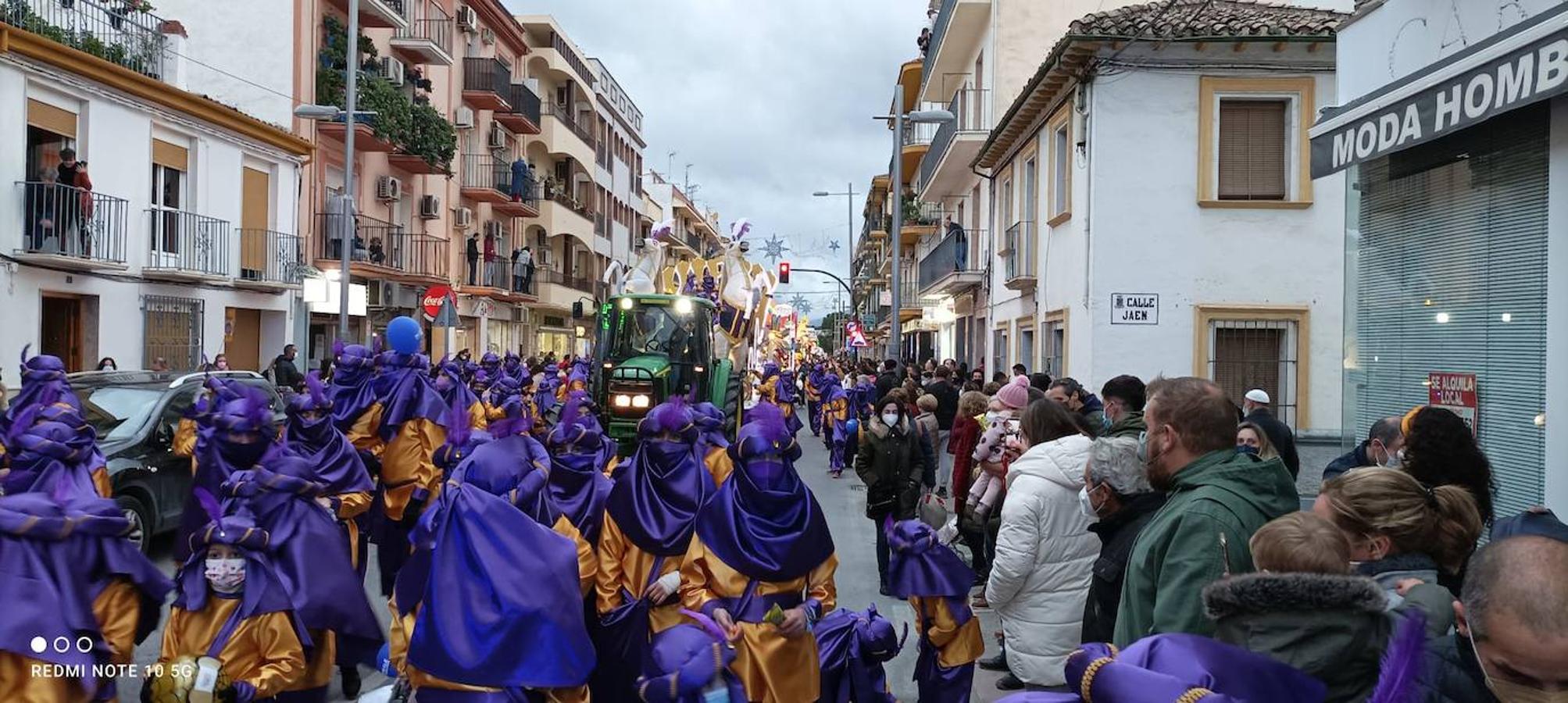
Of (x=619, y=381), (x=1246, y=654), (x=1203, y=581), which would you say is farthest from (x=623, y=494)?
(x=619, y=381)

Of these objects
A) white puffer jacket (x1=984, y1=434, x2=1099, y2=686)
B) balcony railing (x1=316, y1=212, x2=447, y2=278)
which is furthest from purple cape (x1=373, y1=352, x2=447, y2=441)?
balcony railing (x1=316, y1=212, x2=447, y2=278)

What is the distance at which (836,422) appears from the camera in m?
20.4

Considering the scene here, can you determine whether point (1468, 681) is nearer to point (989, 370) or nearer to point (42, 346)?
point (42, 346)

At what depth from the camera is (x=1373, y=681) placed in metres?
2.31

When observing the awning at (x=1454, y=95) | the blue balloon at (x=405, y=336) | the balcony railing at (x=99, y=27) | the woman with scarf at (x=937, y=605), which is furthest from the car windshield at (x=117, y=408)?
the awning at (x=1454, y=95)

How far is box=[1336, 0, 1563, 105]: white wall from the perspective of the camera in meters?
7.85

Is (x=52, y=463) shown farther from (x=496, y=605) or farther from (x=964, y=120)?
(x=964, y=120)

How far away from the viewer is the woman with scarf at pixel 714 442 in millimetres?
6000

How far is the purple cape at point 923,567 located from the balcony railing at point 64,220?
16.6 metres

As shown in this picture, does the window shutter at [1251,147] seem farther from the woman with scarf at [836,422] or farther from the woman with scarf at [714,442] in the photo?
the woman with scarf at [714,442]

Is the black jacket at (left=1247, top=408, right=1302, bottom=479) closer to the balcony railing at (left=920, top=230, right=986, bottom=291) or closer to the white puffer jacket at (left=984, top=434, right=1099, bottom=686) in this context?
the white puffer jacket at (left=984, top=434, right=1099, bottom=686)

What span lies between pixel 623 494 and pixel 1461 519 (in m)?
3.22

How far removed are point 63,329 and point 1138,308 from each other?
16.3 meters

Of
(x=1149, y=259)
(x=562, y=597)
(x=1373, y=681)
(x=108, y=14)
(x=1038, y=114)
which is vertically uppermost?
(x=108, y=14)
